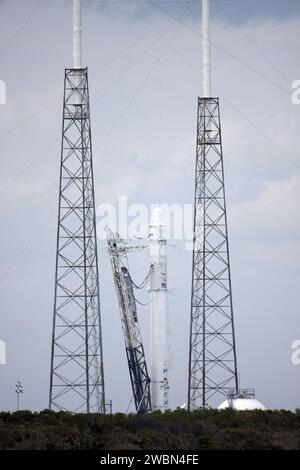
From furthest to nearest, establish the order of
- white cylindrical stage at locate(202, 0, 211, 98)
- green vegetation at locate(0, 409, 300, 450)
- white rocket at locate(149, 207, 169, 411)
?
white rocket at locate(149, 207, 169, 411) → white cylindrical stage at locate(202, 0, 211, 98) → green vegetation at locate(0, 409, 300, 450)

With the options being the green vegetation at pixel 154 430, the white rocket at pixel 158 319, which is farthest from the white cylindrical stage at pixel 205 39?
the green vegetation at pixel 154 430

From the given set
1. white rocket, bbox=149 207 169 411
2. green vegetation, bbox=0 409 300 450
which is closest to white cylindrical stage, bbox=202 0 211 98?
white rocket, bbox=149 207 169 411

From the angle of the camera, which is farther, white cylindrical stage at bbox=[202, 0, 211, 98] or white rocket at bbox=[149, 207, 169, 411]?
white rocket at bbox=[149, 207, 169, 411]

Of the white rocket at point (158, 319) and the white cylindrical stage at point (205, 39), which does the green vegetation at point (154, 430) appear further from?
the white cylindrical stage at point (205, 39)

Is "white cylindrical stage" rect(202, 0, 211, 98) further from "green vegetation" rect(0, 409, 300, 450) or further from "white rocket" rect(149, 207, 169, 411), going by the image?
"green vegetation" rect(0, 409, 300, 450)

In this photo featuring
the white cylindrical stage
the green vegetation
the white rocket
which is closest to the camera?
the green vegetation
